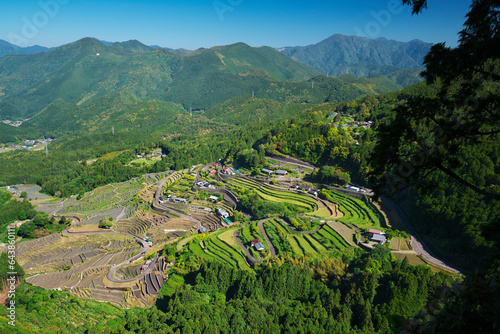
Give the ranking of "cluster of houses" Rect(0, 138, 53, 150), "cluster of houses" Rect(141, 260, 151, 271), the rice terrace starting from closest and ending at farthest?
1. the rice terrace
2. "cluster of houses" Rect(141, 260, 151, 271)
3. "cluster of houses" Rect(0, 138, 53, 150)

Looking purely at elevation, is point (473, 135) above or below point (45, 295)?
above

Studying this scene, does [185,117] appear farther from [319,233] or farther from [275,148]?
[319,233]

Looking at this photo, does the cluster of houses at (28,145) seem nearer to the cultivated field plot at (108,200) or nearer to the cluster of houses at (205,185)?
the cultivated field plot at (108,200)

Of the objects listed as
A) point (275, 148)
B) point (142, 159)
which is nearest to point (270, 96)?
point (142, 159)

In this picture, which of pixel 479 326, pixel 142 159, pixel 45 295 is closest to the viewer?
pixel 479 326

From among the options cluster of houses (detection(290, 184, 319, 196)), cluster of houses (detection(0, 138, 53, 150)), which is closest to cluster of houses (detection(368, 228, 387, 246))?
cluster of houses (detection(290, 184, 319, 196))

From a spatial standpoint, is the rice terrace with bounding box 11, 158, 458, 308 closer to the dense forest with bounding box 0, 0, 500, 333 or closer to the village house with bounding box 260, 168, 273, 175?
the dense forest with bounding box 0, 0, 500, 333

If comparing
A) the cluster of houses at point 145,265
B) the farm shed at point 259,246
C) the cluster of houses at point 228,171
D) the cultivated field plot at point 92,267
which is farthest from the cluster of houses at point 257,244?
the cluster of houses at point 228,171
